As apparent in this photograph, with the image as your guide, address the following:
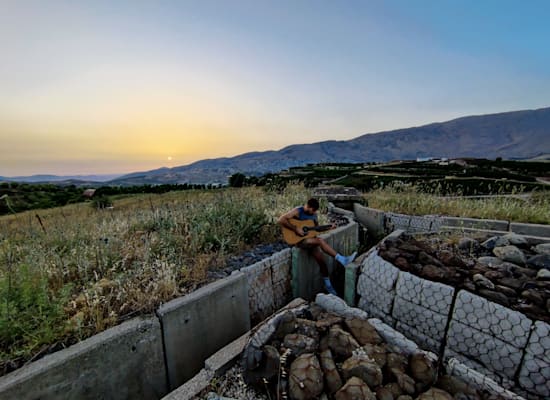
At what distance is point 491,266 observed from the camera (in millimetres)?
3289

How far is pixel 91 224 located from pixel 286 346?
475 centimetres

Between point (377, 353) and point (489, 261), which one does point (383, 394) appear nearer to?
point (377, 353)

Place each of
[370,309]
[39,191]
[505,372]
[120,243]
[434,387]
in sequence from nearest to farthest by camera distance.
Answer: [434,387], [505,372], [370,309], [120,243], [39,191]

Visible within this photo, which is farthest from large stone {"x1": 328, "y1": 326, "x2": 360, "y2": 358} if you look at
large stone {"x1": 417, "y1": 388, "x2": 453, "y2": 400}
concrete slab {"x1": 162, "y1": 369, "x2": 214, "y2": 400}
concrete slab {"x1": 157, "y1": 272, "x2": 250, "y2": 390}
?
concrete slab {"x1": 157, "y1": 272, "x2": 250, "y2": 390}

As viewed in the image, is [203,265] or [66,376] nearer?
[66,376]

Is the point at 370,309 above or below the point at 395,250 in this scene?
below

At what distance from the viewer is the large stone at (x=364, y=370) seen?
72.1 inches

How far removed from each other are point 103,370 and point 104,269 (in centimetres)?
145

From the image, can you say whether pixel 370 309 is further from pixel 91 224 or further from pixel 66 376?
pixel 91 224

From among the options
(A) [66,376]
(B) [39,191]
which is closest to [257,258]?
Answer: (A) [66,376]

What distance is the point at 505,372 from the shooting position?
2.28 m

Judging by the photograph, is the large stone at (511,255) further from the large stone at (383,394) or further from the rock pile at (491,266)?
the large stone at (383,394)

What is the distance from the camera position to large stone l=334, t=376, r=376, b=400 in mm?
1697

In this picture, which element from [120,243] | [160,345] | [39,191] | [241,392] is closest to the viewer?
[241,392]
